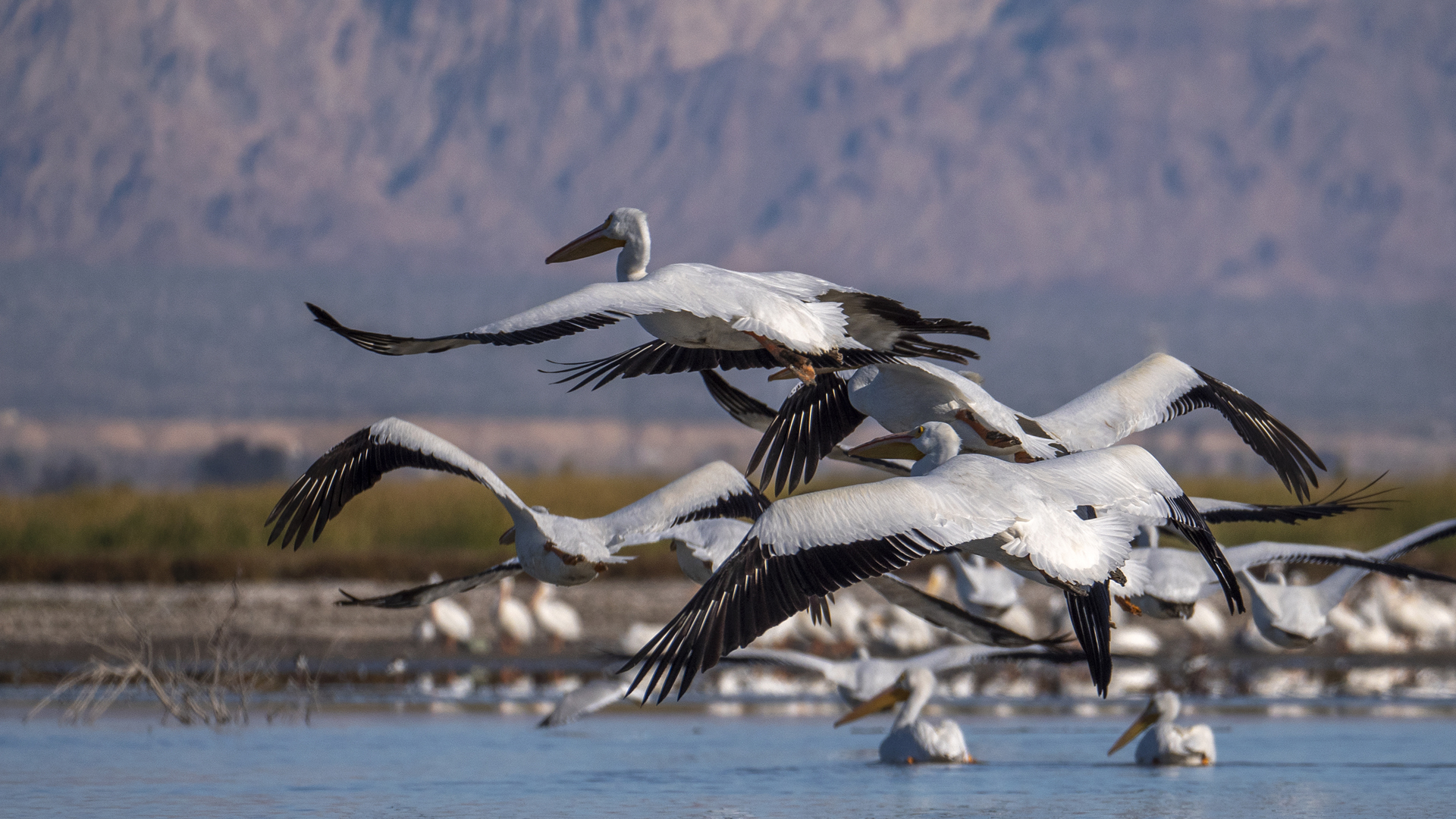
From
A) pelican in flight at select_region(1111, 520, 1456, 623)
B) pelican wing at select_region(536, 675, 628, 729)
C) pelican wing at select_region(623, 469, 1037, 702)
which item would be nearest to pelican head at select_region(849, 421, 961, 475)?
pelican wing at select_region(623, 469, 1037, 702)

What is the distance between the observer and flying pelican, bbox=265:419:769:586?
8.05 m

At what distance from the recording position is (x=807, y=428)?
348 inches

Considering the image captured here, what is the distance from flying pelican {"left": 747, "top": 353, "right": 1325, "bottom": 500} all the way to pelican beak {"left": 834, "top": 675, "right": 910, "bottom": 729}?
3.53 meters

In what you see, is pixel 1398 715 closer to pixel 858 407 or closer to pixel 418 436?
pixel 858 407

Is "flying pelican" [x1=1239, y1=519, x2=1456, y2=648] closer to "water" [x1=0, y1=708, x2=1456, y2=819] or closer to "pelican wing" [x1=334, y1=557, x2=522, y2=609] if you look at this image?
"water" [x1=0, y1=708, x2=1456, y2=819]

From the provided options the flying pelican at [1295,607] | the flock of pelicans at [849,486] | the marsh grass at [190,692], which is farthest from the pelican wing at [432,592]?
the flying pelican at [1295,607]

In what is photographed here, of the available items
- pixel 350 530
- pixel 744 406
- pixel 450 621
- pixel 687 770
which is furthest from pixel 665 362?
pixel 350 530

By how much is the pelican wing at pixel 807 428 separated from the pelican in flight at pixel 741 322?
41 cm

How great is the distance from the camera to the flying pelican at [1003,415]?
802 centimetres

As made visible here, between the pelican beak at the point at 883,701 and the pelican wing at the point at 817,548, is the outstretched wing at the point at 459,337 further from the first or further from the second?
the pelican beak at the point at 883,701

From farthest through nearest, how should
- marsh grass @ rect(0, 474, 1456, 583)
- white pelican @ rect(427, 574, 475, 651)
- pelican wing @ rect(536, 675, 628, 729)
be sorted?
marsh grass @ rect(0, 474, 1456, 583)
white pelican @ rect(427, 574, 475, 651)
pelican wing @ rect(536, 675, 628, 729)

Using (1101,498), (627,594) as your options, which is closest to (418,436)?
(1101,498)

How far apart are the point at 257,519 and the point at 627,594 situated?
664cm

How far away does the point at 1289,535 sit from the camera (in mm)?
24844
